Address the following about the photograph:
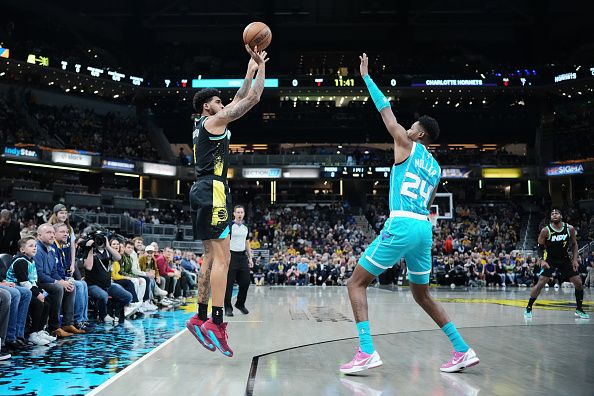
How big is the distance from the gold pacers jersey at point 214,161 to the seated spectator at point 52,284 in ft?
8.38

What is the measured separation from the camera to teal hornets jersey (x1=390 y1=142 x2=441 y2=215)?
445 cm

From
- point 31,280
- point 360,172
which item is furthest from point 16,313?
point 360,172

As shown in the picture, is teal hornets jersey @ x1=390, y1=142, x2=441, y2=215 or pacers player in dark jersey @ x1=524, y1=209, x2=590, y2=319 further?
pacers player in dark jersey @ x1=524, y1=209, x2=590, y2=319

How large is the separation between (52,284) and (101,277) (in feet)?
4.69

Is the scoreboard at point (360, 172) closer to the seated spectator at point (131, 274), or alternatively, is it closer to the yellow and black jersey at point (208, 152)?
the seated spectator at point (131, 274)

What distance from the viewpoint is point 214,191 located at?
4.90 metres

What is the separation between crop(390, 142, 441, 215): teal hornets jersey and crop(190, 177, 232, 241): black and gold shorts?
1459 mm

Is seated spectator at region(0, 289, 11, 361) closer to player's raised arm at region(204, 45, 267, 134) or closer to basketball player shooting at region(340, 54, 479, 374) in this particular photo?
player's raised arm at region(204, 45, 267, 134)

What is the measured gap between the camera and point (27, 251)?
5.80 m

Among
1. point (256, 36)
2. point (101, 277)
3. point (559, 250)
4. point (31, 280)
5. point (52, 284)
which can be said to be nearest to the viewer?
point (256, 36)

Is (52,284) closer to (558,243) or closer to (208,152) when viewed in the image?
(208,152)

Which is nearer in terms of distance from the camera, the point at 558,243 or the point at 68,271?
the point at 68,271

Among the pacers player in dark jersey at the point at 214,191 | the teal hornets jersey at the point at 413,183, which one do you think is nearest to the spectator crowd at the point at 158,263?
the pacers player in dark jersey at the point at 214,191

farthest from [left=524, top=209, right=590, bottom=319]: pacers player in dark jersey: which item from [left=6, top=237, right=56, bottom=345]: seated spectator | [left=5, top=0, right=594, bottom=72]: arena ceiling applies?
[left=5, top=0, right=594, bottom=72]: arena ceiling
